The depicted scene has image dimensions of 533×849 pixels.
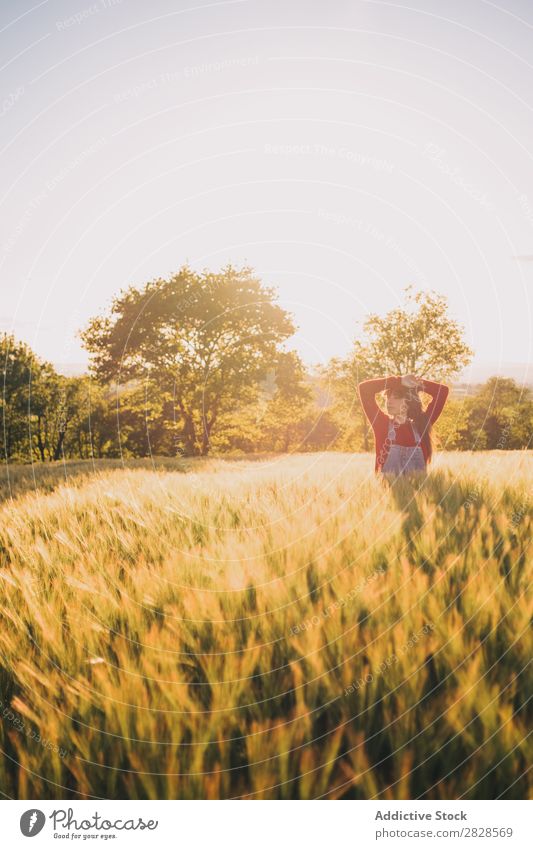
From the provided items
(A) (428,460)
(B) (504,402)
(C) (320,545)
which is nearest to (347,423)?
(B) (504,402)

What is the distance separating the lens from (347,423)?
61719 millimetres

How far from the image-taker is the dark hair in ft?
20.7

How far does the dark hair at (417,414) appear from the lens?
6309 millimetres

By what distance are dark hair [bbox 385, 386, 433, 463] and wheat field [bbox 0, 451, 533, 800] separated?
10.8 ft

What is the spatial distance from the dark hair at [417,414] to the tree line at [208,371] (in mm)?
15675

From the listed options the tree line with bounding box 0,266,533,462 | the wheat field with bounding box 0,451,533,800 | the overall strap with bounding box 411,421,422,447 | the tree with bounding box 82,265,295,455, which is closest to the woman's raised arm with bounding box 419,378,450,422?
the overall strap with bounding box 411,421,422,447

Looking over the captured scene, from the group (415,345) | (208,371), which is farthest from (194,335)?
(415,345)

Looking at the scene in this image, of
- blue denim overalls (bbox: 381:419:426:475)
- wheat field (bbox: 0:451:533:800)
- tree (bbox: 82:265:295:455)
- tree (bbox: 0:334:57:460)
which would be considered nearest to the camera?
wheat field (bbox: 0:451:533:800)

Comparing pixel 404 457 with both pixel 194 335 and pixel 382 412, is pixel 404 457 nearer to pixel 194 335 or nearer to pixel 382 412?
pixel 382 412

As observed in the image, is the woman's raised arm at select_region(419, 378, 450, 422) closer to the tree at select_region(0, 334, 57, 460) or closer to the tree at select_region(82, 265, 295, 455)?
the tree at select_region(82, 265, 295, 455)

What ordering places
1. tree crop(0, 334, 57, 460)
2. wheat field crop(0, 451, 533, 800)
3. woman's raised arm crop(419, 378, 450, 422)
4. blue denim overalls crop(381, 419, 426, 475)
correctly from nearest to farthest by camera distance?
wheat field crop(0, 451, 533, 800), blue denim overalls crop(381, 419, 426, 475), woman's raised arm crop(419, 378, 450, 422), tree crop(0, 334, 57, 460)

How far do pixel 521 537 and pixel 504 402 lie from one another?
70113 millimetres

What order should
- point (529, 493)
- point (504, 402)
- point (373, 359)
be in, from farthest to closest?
point (504, 402)
point (373, 359)
point (529, 493)
